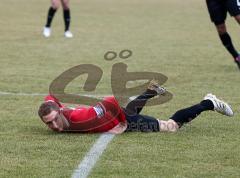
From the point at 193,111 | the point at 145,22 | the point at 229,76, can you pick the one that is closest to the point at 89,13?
the point at 145,22

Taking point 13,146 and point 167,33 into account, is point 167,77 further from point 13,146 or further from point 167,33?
point 167,33

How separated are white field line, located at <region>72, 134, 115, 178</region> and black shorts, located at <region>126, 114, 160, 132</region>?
0.76 feet

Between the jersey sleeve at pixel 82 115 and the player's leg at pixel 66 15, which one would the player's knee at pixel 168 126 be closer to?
the jersey sleeve at pixel 82 115

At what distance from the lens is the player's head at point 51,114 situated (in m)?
6.62

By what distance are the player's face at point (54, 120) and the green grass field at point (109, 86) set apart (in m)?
0.09

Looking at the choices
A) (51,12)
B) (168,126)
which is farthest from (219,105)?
(51,12)

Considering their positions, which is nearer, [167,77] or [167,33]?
[167,77]

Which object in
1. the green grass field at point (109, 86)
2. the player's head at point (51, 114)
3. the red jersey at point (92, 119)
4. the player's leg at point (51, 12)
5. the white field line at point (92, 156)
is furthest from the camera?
the player's leg at point (51, 12)

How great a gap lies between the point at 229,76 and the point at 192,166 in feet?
18.1

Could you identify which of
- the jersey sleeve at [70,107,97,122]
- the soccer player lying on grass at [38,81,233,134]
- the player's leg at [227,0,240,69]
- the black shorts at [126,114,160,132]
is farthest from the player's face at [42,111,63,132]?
the player's leg at [227,0,240,69]

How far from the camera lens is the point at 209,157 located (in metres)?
5.94

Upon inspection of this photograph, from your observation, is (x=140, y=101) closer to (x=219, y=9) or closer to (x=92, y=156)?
(x=92, y=156)

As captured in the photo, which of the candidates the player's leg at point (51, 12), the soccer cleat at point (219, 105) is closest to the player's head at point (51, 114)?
the soccer cleat at point (219, 105)

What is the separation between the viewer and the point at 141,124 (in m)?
6.95
